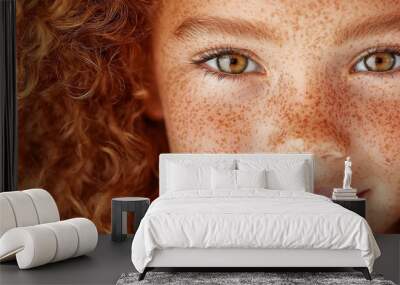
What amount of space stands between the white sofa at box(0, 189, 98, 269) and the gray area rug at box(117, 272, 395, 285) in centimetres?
64

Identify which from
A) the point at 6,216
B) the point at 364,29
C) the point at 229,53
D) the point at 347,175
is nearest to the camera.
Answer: the point at 6,216

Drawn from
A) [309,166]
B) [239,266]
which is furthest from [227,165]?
[239,266]

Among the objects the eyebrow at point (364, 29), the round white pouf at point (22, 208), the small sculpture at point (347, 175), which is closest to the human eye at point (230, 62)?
the eyebrow at point (364, 29)

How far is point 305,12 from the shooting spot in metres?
6.51

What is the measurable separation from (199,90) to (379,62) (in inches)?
71.6

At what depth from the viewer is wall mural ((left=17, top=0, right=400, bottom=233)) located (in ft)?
21.3

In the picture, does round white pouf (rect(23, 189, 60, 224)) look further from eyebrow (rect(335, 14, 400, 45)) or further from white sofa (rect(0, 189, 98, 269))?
eyebrow (rect(335, 14, 400, 45))

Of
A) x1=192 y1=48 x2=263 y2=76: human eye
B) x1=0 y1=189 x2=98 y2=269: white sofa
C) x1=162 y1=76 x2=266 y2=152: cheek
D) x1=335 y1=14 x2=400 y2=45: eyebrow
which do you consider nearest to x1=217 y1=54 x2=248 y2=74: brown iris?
x1=192 y1=48 x2=263 y2=76: human eye

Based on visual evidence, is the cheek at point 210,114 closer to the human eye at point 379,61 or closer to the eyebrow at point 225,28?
the eyebrow at point 225,28

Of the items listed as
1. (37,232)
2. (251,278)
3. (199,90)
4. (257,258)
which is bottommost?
(251,278)

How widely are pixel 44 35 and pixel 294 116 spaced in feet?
8.95

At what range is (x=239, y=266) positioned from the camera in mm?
4602

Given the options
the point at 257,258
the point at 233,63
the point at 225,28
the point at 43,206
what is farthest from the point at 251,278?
the point at 225,28

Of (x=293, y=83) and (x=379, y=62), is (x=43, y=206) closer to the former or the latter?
(x=293, y=83)
